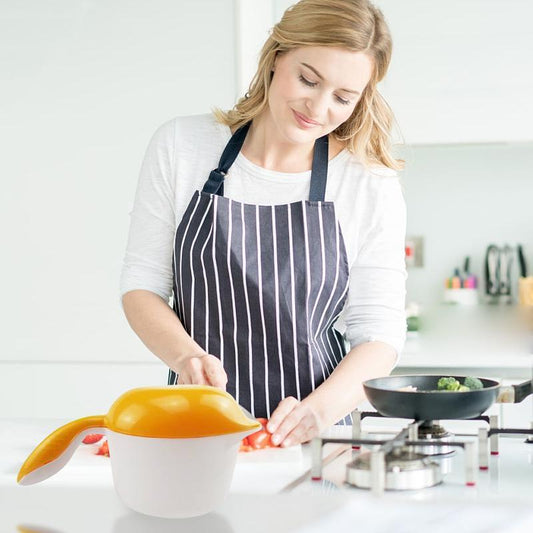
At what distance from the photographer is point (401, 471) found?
3.07 ft

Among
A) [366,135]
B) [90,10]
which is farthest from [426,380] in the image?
[90,10]

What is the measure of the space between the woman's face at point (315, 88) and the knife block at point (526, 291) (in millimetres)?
1798

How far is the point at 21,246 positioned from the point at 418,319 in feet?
4.68

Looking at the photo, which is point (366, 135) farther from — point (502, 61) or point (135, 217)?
point (502, 61)

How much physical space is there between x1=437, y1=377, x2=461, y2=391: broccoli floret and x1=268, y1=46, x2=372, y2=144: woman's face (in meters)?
0.64

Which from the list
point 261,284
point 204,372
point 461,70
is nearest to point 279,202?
point 261,284

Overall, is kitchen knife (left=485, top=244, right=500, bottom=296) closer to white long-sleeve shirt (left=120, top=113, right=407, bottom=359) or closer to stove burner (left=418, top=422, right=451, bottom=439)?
white long-sleeve shirt (left=120, top=113, right=407, bottom=359)

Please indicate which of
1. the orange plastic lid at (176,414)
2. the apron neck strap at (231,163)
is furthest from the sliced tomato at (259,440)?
the apron neck strap at (231,163)

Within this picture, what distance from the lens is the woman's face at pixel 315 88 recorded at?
1553mm

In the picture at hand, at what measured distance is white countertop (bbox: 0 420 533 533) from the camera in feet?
2.92

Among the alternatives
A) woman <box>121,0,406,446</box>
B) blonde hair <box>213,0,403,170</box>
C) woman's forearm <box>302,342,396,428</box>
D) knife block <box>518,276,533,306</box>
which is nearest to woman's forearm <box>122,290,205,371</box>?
woman <box>121,0,406,446</box>

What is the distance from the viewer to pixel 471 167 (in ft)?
11.0

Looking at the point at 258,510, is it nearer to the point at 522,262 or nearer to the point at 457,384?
the point at 457,384

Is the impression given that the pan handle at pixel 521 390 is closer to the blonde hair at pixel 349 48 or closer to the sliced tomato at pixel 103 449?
the sliced tomato at pixel 103 449
